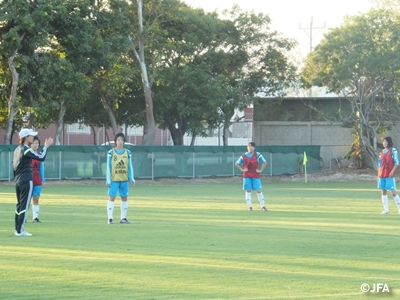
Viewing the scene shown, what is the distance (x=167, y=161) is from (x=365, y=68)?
43.4ft

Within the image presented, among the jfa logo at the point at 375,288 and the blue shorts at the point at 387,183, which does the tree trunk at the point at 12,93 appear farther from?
the jfa logo at the point at 375,288

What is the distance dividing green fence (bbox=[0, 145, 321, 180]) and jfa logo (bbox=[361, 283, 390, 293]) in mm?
32216

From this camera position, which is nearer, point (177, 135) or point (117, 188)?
point (117, 188)

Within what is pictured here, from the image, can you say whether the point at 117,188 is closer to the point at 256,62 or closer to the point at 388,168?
the point at 388,168

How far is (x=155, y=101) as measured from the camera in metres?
53.9

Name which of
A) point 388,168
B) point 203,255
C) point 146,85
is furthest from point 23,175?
point 146,85

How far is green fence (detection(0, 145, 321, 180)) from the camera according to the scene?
42.3 meters

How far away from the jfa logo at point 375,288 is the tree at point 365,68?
39.3 metres

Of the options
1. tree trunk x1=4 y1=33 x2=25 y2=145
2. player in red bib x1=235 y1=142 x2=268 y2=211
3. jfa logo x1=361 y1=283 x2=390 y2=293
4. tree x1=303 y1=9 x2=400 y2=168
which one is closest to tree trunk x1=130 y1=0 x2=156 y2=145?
tree trunk x1=4 y1=33 x2=25 y2=145

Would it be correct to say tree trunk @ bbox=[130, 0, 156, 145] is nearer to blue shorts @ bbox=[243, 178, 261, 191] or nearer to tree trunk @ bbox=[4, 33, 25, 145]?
tree trunk @ bbox=[4, 33, 25, 145]

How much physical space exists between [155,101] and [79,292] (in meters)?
44.4

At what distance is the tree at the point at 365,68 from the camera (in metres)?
48.6

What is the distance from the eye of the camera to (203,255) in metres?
13.1

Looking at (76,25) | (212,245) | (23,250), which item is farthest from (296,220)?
(76,25)
